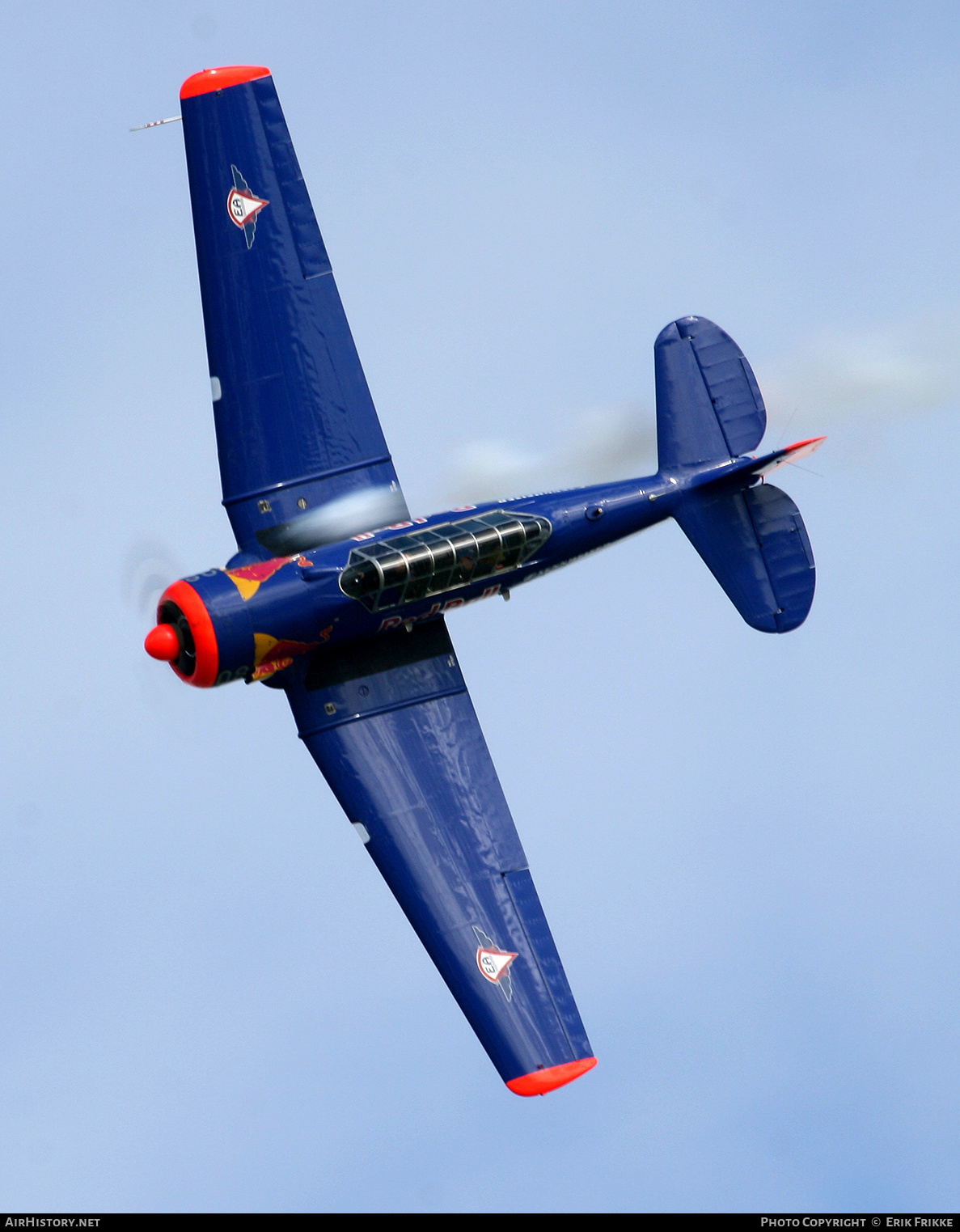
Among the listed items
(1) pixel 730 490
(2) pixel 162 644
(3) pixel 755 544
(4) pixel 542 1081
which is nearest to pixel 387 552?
(2) pixel 162 644

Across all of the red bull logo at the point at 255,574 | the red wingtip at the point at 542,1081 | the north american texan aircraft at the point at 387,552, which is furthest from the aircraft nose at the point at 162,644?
the red wingtip at the point at 542,1081

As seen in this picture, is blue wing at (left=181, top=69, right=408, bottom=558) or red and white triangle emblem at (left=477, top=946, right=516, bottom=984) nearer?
red and white triangle emblem at (left=477, top=946, right=516, bottom=984)

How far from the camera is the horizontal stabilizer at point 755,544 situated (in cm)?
3456

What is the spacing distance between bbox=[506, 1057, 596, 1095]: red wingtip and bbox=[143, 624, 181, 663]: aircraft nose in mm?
7222

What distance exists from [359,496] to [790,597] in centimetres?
629

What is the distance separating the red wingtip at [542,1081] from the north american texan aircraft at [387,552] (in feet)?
0.10

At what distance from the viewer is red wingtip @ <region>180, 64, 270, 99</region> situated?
3412 cm

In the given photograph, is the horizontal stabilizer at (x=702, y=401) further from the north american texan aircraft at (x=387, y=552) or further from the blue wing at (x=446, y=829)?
the blue wing at (x=446, y=829)

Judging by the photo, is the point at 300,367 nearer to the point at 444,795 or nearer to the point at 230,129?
the point at 230,129

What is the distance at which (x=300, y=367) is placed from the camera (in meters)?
34.0

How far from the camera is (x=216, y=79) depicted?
34188mm

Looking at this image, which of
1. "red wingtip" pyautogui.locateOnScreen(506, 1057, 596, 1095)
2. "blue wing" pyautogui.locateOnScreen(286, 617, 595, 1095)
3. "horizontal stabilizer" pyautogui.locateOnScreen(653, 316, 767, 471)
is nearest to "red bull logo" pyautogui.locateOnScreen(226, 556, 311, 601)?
"blue wing" pyautogui.locateOnScreen(286, 617, 595, 1095)

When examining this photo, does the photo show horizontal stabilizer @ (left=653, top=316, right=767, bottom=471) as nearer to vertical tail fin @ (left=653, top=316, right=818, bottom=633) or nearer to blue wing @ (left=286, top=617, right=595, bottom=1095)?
vertical tail fin @ (left=653, top=316, right=818, bottom=633)

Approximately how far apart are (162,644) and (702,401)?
8.41 meters
